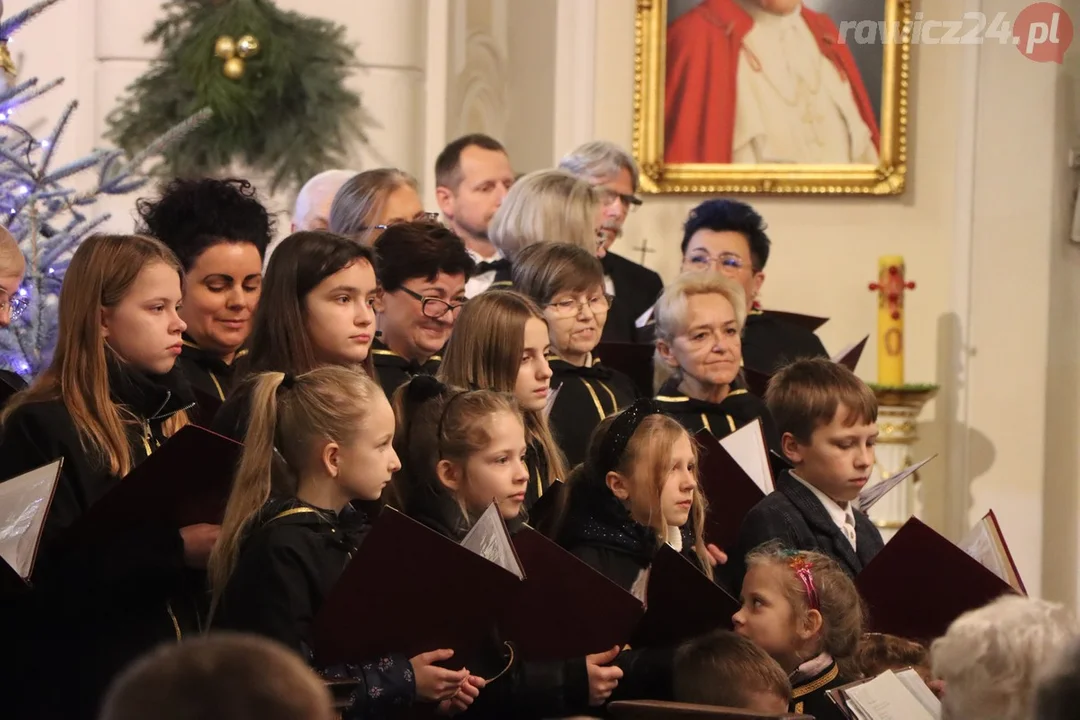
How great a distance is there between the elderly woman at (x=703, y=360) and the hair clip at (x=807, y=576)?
950 millimetres

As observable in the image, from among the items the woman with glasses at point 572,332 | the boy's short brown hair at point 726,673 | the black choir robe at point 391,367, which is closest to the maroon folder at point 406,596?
the boy's short brown hair at point 726,673

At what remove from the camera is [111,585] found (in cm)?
269

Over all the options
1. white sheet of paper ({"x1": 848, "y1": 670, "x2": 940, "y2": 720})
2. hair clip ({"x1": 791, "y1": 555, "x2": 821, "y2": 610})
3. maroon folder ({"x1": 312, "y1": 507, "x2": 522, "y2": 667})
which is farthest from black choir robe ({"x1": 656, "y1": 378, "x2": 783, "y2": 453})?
maroon folder ({"x1": 312, "y1": 507, "x2": 522, "y2": 667})

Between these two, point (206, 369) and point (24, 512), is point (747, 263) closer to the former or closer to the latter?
point (206, 369)

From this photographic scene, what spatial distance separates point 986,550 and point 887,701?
2.42 ft

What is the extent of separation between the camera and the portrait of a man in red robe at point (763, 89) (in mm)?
7285

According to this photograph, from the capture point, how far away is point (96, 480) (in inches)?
108

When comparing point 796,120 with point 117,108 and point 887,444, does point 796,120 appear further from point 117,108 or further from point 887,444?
point 117,108

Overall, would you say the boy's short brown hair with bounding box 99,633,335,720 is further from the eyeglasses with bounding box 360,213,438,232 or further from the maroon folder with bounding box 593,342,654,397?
the maroon folder with bounding box 593,342,654,397

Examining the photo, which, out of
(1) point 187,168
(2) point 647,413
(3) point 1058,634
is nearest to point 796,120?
(1) point 187,168

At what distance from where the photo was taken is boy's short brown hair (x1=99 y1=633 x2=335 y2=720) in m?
1.23

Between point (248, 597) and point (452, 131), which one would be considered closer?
point (248, 597)

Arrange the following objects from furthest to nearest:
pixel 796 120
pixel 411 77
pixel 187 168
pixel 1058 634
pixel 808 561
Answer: pixel 796 120 < pixel 411 77 < pixel 187 168 < pixel 808 561 < pixel 1058 634

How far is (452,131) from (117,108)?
56.2 inches
